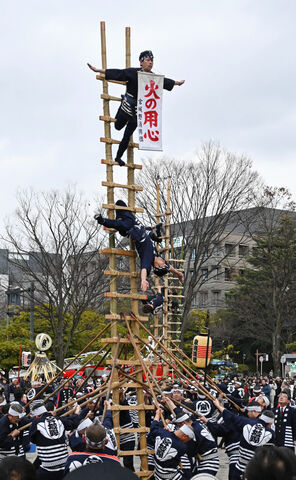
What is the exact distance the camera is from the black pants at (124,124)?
33.5 ft

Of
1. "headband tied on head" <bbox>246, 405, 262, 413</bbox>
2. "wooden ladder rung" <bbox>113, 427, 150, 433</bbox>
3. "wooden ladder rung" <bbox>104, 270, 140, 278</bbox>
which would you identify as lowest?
"wooden ladder rung" <bbox>113, 427, 150, 433</bbox>

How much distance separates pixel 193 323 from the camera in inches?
1535

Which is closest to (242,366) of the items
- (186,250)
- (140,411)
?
(186,250)

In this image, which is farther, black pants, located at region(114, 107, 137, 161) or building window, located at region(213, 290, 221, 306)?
building window, located at region(213, 290, 221, 306)

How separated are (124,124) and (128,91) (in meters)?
0.53

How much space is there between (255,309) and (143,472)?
29.2m

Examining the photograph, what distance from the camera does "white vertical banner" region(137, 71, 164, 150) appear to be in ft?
32.8

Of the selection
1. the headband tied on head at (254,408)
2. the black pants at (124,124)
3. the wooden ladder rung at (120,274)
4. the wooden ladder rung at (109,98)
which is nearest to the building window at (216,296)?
the wooden ladder rung at (120,274)

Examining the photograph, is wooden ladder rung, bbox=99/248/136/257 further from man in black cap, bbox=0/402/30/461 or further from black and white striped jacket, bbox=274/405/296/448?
black and white striped jacket, bbox=274/405/296/448

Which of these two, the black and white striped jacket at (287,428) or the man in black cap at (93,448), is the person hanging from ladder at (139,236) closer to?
the black and white striped jacket at (287,428)

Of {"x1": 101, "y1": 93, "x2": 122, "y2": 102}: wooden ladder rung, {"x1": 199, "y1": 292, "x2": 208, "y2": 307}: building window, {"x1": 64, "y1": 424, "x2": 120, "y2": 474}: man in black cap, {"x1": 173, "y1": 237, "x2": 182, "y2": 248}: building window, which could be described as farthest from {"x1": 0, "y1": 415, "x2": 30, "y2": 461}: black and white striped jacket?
{"x1": 199, "y1": 292, "x2": 208, "y2": 307}: building window

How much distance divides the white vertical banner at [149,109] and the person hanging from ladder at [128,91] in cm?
16

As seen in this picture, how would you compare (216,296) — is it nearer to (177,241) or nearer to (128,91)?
(177,241)

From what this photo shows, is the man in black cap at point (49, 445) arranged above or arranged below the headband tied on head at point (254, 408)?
below
